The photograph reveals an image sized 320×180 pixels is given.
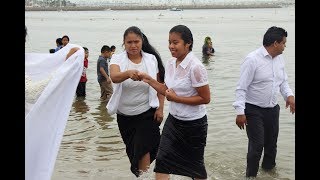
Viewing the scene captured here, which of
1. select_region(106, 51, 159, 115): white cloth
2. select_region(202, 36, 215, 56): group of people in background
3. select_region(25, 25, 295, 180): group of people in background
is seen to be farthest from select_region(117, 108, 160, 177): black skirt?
select_region(202, 36, 215, 56): group of people in background

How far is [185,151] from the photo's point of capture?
4.68m

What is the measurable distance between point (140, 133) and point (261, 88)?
1537 millimetres

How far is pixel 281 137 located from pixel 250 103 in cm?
298

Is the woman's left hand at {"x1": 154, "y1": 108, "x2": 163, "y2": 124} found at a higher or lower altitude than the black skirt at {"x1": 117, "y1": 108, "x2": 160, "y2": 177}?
higher

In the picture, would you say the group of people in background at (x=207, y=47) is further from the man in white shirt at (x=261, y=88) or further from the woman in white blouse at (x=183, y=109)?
the woman in white blouse at (x=183, y=109)

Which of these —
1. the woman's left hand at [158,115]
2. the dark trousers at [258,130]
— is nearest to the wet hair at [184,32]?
the woman's left hand at [158,115]

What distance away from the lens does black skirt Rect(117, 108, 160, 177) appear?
5094 mm

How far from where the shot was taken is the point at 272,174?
6.20 m

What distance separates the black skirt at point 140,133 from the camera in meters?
5.09

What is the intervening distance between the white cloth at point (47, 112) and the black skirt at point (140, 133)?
1.61 meters

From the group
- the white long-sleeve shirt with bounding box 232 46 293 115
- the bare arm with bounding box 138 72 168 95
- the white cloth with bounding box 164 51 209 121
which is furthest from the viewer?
the white long-sleeve shirt with bounding box 232 46 293 115

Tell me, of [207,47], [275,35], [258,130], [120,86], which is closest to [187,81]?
[120,86]

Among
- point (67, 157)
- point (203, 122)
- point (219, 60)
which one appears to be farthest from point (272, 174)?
point (219, 60)

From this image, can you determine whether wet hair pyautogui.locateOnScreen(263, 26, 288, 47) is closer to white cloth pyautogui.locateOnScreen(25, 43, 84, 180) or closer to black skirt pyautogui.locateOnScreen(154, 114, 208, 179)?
black skirt pyautogui.locateOnScreen(154, 114, 208, 179)
